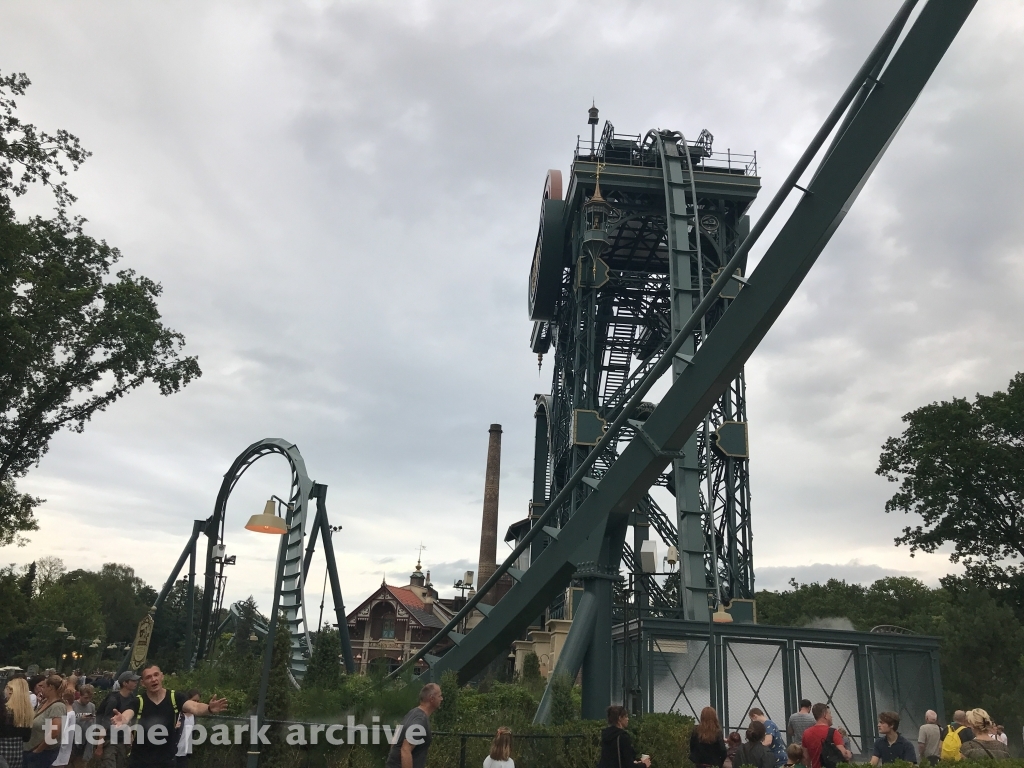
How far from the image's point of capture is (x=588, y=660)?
1102 cm

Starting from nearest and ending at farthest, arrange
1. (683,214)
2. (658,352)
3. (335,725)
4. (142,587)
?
(335,725)
(683,214)
(658,352)
(142,587)

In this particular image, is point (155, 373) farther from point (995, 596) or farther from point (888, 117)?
point (995, 596)

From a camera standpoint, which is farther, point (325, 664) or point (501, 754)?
point (325, 664)

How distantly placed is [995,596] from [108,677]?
31.8 meters

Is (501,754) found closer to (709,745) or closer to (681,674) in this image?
(709,745)

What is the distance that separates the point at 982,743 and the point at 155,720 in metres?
7.68

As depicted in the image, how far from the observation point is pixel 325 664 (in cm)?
1786

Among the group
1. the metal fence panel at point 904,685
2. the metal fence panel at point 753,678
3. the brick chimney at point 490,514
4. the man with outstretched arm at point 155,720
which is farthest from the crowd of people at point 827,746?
the brick chimney at point 490,514

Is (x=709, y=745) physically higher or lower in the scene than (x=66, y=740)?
higher

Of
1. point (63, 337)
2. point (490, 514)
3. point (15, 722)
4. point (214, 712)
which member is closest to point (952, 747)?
point (214, 712)

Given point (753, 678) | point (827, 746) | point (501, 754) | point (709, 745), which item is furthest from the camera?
point (753, 678)

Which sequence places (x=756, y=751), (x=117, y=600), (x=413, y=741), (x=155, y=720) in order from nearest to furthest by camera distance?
(x=413, y=741) < (x=155, y=720) < (x=756, y=751) < (x=117, y=600)

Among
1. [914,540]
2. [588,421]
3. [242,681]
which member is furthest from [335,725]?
[914,540]

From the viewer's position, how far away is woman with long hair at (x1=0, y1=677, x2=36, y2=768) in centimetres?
735
